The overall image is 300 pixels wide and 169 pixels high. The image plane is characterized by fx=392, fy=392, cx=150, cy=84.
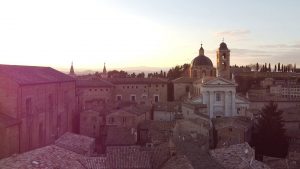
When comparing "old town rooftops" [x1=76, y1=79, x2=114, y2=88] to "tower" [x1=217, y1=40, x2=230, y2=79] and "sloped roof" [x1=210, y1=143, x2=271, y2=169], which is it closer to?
"tower" [x1=217, y1=40, x2=230, y2=79]

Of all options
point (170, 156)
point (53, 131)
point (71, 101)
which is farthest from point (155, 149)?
point (71, 101)

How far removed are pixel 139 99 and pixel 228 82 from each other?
14.7m

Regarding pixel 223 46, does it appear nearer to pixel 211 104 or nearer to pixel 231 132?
pixel 211 104

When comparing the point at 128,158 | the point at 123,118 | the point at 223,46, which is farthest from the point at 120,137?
the point at 223,46

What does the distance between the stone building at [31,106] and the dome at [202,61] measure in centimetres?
2603

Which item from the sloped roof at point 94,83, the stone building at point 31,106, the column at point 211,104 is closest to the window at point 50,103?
the stone building at point 31,106

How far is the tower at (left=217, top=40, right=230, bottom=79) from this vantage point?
47156mm

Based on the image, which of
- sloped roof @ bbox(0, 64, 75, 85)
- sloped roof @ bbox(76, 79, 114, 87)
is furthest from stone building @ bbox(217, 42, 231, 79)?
sloped roof @ bbox(0, 64, 75, 85)

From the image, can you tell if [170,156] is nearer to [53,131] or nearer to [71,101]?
[53,131]

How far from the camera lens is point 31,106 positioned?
24141 mm

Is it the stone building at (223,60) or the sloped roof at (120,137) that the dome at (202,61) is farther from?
the sloped roof at (120,137)

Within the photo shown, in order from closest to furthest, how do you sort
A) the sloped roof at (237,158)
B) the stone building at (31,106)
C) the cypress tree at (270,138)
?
1. the sloped roof at (237,158)
2. the stone building at (31,106)
3. the cypress tree at (270,138)

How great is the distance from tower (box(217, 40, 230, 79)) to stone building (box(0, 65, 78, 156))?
21.7 meters

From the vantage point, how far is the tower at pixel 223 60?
155 feet
